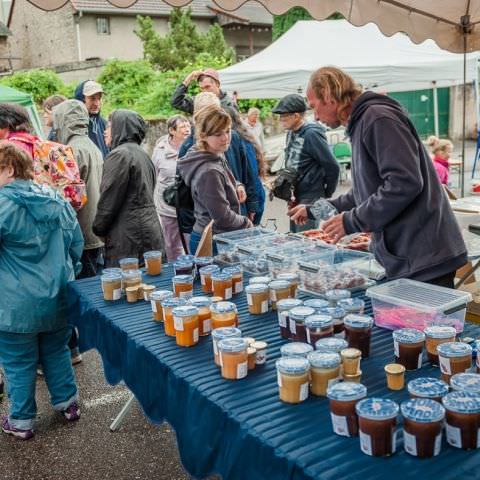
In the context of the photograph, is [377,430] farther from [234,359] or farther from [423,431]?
[234,359]

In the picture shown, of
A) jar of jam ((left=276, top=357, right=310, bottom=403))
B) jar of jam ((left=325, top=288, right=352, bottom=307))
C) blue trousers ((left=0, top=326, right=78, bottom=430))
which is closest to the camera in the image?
jar of jam ((left=276, top=357, right=310, bottom=403))

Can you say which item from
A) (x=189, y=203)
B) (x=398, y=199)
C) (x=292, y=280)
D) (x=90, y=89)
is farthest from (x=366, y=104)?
(x=90, y=89)

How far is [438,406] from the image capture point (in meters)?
1.36

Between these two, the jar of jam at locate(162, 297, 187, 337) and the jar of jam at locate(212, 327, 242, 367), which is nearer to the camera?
the jar of jam at locate(212, 327, 242, 367)

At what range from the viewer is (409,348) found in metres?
1.75

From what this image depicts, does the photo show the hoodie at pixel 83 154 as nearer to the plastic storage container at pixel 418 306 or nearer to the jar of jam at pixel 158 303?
the jar of jam at pixel 158 303

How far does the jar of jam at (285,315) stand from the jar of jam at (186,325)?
29 centimetres

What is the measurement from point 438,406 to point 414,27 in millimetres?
3704

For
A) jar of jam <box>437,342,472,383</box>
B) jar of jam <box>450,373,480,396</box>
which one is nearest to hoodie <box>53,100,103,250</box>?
jar of jam <box>437,342,472,383</box>

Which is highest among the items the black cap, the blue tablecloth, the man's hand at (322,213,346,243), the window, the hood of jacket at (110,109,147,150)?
the window

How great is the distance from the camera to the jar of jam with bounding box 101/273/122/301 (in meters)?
2.61

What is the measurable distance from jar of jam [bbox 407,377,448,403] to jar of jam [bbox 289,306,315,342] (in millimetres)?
520

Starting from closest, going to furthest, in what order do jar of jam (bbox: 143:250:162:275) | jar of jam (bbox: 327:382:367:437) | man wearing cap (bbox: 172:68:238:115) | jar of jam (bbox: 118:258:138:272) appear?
1. jar of jam (bbox: 327:382:367:437)
2. jar of jam (bbox: 118:258:138:272)
3. jar of jam (bbox: 143:250:162:275)
4. man wearing cap (bbox: 172:68:238:115)

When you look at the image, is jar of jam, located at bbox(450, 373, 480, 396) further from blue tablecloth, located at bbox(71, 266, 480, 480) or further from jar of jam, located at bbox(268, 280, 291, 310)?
jar of jam, located at bbox(268, 280, 291, 310)
